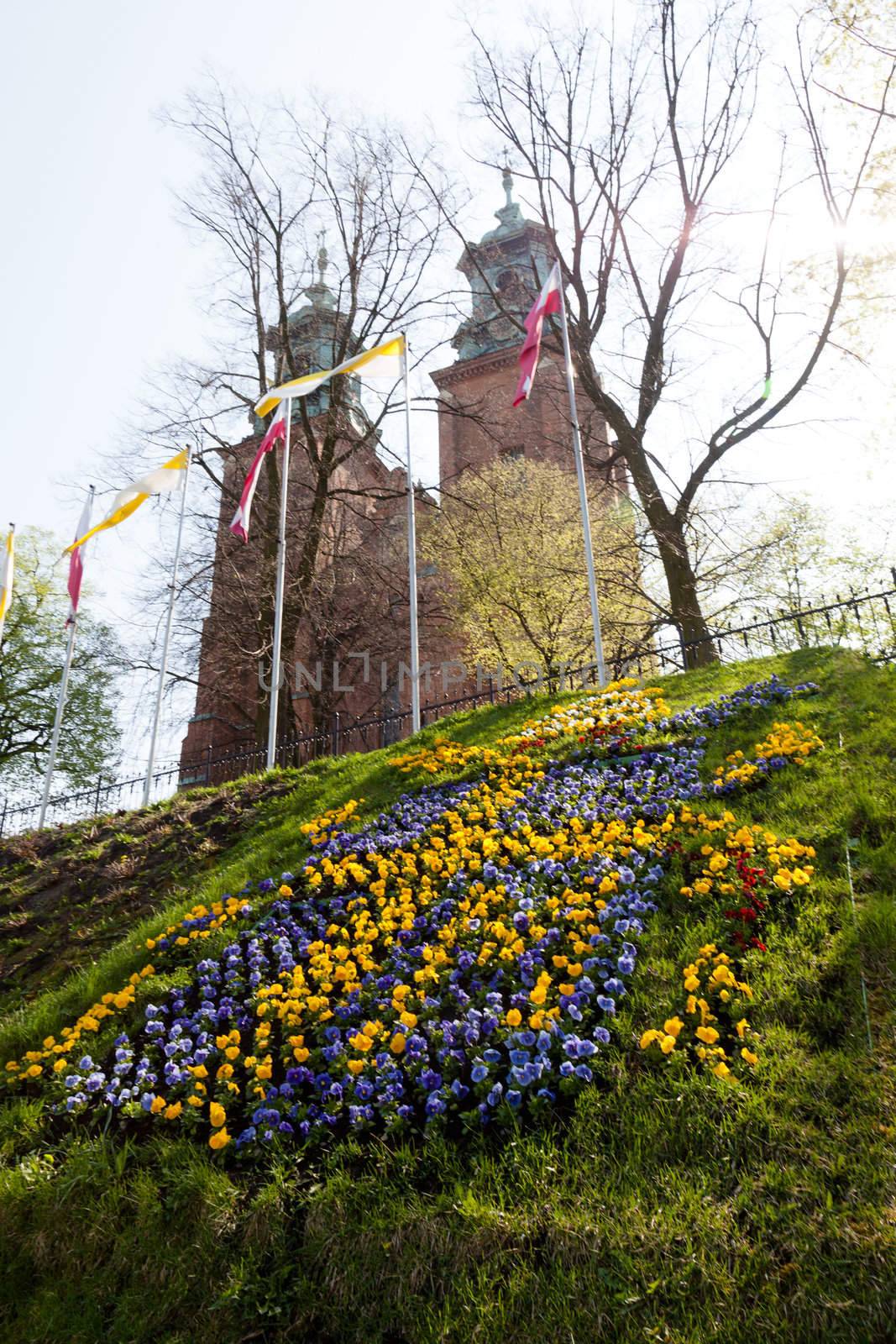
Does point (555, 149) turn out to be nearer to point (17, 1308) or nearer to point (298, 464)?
point (298, 464)

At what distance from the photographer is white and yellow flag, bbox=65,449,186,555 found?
16562 mm

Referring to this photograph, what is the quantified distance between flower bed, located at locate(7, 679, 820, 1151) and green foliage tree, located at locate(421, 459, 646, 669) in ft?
41.9

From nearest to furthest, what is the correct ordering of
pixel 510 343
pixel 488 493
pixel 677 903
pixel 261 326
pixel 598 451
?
pixel 677 903, pixel 261 326, pixel 488 493, pixel 598 451, pixel 510 343

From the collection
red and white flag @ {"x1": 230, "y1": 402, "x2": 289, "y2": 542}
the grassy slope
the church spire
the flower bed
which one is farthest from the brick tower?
the grassy slope

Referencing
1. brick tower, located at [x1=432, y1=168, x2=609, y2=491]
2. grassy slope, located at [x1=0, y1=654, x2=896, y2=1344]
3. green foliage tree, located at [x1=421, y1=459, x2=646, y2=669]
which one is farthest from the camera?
brick tower, located at [x1=432, y1=168, x2=609, y2=491]

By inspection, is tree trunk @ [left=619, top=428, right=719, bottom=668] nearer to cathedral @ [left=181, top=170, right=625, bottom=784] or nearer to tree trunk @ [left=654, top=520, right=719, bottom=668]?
tree trunk @ [left=654, top=520, right=719, bottom=668]

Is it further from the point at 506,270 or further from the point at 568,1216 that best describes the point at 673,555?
the point at 506,270

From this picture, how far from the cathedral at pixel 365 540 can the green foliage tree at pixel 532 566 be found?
117 centimetres

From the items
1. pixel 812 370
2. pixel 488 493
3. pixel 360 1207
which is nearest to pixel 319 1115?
pixel 360 1207

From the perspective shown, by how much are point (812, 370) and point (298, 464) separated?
17163 mm

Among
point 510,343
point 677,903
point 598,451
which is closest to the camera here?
point 677,903

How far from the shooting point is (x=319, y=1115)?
4.19m

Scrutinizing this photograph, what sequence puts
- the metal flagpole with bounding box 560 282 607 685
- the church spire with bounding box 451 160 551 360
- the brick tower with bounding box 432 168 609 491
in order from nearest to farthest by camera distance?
the metal flagpole with bounding box 560 282 607 685
the brick tower with bounding box 432 168 609 491
the church spire with bounding box 451 160 551 360

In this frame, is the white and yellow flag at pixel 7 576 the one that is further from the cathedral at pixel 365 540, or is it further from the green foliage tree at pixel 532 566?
the green foliage tree at pixel 532 566
